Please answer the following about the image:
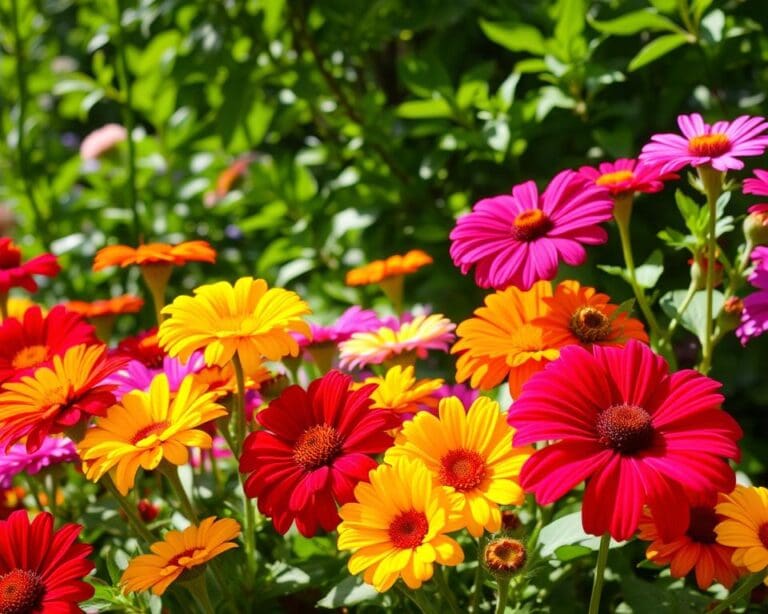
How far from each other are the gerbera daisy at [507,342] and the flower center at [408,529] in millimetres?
142

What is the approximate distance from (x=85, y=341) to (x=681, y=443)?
589 millimetres

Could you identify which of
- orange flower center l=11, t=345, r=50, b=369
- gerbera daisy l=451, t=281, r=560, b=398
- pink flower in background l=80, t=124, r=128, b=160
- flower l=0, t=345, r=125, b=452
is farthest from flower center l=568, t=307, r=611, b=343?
pink flower in background l=80, t=124, r=128, b=160

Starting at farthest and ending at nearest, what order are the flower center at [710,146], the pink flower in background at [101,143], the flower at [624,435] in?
the pink flower in background at [101,143]
the flower center at [710,146]
the flower at [624,435]

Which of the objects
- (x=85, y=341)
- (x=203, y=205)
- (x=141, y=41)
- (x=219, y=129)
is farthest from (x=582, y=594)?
(x=141, y=41)

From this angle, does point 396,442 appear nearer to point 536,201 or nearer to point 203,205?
point 536,201

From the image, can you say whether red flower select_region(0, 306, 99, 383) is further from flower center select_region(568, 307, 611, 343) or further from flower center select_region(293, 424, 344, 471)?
flower center select_region(568, 307, 611, 343)

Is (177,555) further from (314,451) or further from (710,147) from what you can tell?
(710,147)

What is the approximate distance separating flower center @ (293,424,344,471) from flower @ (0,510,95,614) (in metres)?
0.19

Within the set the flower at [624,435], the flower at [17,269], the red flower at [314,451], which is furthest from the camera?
the flower at [17,269]

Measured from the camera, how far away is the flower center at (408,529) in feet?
2.07

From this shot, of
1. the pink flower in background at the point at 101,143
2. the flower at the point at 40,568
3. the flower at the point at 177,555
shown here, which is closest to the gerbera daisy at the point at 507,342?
the flower at the point at 177,555

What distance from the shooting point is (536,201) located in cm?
85

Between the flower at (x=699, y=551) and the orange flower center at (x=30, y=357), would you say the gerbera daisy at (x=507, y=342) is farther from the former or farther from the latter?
the orange flower center at (x=30, y=357)

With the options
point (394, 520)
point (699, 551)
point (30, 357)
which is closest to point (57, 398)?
point (30, 357)
